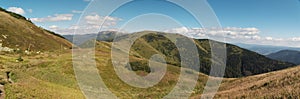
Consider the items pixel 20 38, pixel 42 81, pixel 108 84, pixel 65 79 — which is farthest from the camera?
pixel 20 38

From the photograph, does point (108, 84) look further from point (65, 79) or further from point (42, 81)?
point (42, 81)

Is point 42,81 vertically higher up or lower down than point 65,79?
higher up

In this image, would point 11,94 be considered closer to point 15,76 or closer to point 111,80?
point 15,76

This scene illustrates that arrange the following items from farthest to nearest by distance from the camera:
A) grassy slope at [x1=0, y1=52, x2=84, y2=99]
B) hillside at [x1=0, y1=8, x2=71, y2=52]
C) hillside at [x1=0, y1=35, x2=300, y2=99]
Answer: hillside at [x1=0, y1=8, x2=71, y2=52]
grassy slope at [x1=0, y1=52, x2=84, y2=99]
hillside at [x1=0, y1=35, x2=300, y2=99]

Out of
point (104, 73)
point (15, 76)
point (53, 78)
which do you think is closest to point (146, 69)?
point (104, 73)

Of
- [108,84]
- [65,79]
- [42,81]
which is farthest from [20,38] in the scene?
[42,81]

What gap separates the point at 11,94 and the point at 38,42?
117 meters

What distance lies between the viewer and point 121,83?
57844 mm

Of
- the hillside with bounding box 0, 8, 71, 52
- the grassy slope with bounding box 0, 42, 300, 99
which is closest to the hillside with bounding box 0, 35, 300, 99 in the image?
the grassy slope with bounding box 0, 42, 300, 99

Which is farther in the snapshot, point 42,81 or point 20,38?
point 20,38

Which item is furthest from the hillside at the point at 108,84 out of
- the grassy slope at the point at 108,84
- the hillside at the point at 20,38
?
the hillside at the point at 20,38

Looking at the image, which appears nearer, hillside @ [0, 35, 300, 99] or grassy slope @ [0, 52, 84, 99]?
hillside @ [0, 35, 300, 99]

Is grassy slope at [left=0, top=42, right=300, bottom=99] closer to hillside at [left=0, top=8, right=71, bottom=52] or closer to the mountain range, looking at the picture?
the mountain range

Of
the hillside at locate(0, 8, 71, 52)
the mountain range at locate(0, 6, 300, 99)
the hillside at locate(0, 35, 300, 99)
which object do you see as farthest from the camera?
the hillside at locate(0, 8, 71, 52)
